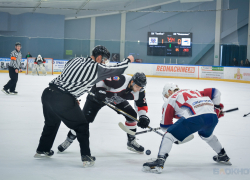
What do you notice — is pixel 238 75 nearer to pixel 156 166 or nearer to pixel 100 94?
pixel 100 94

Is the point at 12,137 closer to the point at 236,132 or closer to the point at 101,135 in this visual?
the point at 101,135

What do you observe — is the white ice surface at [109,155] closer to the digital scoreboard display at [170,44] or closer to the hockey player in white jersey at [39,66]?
the hockey player in white jersey at [39,66]

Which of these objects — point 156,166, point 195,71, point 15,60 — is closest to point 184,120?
point 156,166

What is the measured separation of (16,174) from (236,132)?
2971 millimetres

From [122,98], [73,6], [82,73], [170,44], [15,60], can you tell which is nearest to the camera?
[82,73]

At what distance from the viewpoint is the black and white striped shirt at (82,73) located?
7.82 ft

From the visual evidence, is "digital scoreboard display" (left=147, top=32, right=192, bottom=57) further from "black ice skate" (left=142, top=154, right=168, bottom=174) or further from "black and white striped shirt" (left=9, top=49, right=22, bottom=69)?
"black ice skate" (left=142, top=154, right=168, bottom=174)

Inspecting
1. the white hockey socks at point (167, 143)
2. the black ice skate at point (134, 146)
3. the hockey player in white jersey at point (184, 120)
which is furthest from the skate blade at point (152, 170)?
the black ice skate at point (134, 146)

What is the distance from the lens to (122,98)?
10.0 ft

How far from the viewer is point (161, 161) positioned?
240cm

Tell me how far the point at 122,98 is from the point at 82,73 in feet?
2.58

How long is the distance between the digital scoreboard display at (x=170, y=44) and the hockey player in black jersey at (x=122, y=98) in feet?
44.0

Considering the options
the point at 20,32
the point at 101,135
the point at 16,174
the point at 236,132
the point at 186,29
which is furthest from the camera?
the point at 20,32

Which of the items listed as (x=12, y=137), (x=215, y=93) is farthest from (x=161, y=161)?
(x=12, y=137)
